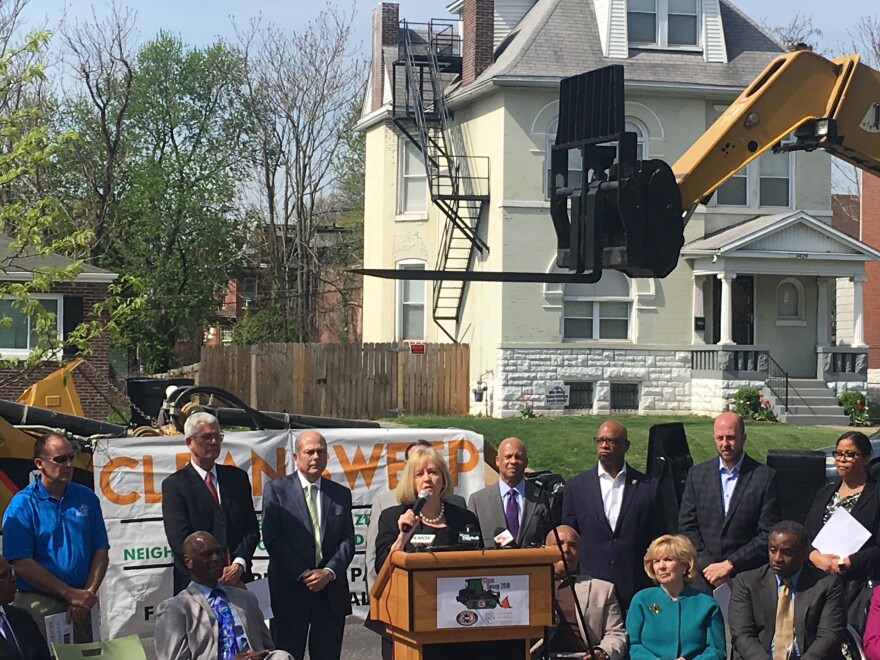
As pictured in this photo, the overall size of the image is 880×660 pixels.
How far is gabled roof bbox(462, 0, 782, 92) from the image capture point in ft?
109

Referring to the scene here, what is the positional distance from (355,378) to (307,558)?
26661 millimetres

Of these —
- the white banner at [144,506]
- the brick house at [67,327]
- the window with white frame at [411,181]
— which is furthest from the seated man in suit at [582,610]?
the window with white frame at [411,181]

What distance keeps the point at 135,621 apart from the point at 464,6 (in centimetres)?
2831

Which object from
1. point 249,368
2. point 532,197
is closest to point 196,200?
point 249,368

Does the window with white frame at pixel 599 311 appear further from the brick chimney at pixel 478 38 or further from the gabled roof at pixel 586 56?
the brick chimney at pixel 478 38

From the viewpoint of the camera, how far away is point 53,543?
7.88 meters

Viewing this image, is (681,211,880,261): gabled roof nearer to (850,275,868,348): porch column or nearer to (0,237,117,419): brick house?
(850,275,868,348): porch column

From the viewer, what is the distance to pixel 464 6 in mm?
36000

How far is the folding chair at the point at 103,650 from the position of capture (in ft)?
21.8

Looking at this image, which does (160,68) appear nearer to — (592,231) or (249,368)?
(249,368)

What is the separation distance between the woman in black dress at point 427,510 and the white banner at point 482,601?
29.8 inches

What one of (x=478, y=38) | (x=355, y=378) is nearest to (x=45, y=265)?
(x=355, y=378)

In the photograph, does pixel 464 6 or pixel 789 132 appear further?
pixel 464 6

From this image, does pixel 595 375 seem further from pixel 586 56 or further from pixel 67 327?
pixel 67 327
